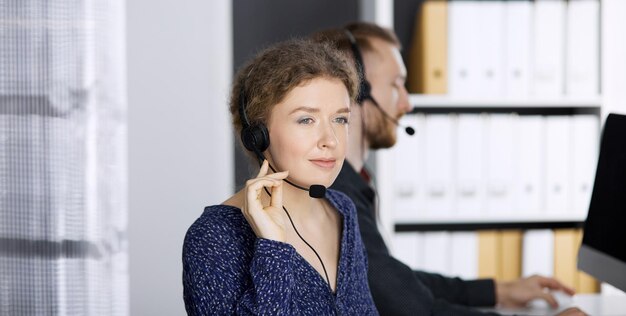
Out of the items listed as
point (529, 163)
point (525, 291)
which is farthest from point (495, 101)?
point (525, 291)

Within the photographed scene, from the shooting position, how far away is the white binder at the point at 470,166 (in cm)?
274

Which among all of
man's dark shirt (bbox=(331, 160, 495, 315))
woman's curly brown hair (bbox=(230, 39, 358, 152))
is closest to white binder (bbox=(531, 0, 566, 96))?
man's dark shirt (bbox=(331, 160, 495, 315))

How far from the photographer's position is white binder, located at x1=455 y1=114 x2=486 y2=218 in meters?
2.74

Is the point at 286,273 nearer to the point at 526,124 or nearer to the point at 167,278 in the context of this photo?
the point at 167,278

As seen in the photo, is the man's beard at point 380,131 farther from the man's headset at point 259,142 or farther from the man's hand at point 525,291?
the man's headset at point 259,142

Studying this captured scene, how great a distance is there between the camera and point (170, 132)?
1.76 meters

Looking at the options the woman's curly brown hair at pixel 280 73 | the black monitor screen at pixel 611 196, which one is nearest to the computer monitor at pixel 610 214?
the black monitor screen at pixel 611 196

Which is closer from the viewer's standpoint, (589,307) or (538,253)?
(589,307)

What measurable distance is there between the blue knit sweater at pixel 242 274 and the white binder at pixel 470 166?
1.50 m

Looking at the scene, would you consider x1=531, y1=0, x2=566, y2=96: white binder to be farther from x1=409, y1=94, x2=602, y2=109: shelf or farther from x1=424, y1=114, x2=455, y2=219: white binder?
x1=424, y1=114, x2=455, y2=219: white binder

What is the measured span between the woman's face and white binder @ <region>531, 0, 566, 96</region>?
1615mm

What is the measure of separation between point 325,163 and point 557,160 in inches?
66.8

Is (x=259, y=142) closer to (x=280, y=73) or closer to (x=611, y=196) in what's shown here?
(x=280, y=73)

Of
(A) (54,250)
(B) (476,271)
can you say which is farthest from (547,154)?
(A) (54,250)
